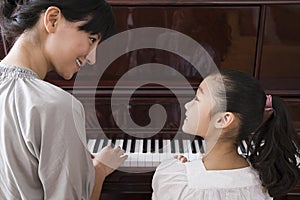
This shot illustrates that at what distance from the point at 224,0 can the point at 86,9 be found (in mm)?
702

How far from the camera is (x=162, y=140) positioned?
1.54 m

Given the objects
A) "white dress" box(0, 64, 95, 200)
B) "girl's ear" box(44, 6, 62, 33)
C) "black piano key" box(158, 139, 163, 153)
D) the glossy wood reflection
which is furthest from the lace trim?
the glossy wood reflection

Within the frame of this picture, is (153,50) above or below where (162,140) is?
above

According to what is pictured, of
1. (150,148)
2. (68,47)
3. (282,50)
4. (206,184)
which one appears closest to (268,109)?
(206,184)

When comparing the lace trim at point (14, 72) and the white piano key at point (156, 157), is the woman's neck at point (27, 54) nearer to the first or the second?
the lace trim at point (14, 72)

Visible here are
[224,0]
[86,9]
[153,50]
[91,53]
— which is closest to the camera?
[86,9]

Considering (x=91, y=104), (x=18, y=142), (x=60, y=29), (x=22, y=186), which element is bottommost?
(x=91, y=104)

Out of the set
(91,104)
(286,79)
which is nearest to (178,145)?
(91,104)

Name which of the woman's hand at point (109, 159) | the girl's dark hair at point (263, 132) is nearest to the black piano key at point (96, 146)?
the woman's hand at point (109, 159)

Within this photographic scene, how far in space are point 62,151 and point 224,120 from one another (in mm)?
526

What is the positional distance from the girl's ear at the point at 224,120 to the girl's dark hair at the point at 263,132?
2 cm

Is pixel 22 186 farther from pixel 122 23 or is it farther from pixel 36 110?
pixel 122 23

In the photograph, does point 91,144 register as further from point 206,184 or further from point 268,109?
point 268,109

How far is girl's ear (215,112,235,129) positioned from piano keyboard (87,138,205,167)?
339mm
